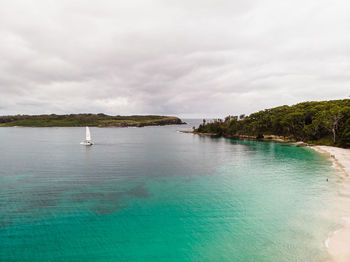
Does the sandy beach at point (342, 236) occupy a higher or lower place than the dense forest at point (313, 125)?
lower

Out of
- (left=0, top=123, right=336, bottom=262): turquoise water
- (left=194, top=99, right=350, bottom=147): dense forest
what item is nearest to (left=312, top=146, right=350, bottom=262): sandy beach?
(left=0, top=123, right=336, bottom=262): turquoise water

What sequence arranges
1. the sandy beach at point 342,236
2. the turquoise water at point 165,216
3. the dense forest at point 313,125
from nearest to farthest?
the sandy beach at point 342,236
the turquoise water at point 165,216
the dense forest at point 313,125

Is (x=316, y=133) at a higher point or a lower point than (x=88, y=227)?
higher

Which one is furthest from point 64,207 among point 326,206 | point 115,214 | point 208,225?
point 326,206

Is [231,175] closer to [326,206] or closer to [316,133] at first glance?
[326,206]

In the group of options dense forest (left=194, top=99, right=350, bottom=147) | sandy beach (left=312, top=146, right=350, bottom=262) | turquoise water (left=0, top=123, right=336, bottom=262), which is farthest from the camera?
dense forest (left=194, top=99, right=350, bottom=147)

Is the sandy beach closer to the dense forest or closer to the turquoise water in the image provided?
the turquoise water

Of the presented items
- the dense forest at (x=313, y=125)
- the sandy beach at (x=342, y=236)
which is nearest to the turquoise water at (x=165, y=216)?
the sandy beach at (x=342, y=236)

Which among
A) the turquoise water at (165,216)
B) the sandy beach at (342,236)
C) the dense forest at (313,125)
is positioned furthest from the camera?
the dense forest at (313,125)

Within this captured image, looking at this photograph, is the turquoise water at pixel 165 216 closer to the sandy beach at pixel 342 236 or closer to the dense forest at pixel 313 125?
the sandy beach at pixel 342 236

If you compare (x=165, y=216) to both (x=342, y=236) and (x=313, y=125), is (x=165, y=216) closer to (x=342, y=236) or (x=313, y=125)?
(x=342, y=236)

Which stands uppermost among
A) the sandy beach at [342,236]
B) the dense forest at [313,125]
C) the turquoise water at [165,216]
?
the dense forest at [313,125]
